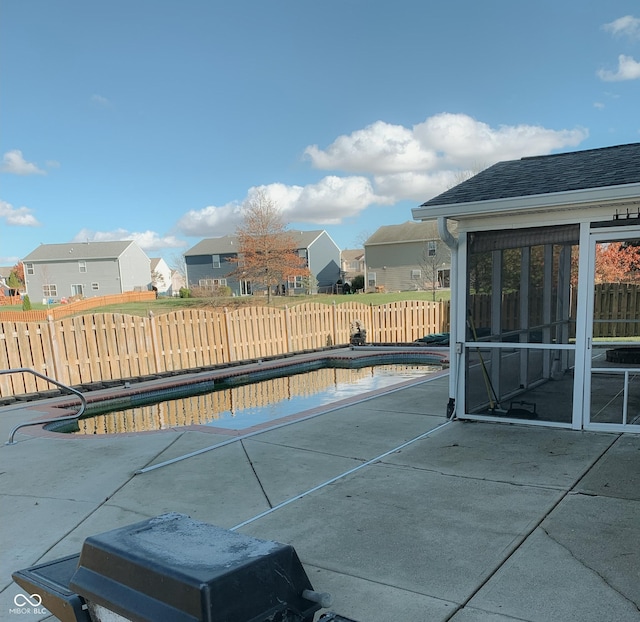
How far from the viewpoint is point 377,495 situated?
4.19 meters

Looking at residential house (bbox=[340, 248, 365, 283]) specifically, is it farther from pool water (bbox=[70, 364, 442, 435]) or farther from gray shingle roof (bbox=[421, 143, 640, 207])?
gray shingle roof (bbox=[421, 143, 640, 207])

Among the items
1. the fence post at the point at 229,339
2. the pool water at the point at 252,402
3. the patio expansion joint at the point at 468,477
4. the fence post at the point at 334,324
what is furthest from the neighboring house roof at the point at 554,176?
the fence post at the point at 334,324

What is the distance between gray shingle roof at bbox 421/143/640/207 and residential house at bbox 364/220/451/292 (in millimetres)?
33067

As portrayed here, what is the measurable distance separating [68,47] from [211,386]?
26.3 feet

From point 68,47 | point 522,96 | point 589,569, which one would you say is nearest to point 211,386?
point 68,47

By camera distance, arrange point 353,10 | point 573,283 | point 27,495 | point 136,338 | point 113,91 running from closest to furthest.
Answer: point 27,495 → point 573,283 → point 136,338 → point 353,10 → point 113,91

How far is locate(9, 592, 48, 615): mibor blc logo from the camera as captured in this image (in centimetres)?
285

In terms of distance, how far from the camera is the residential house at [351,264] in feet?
185

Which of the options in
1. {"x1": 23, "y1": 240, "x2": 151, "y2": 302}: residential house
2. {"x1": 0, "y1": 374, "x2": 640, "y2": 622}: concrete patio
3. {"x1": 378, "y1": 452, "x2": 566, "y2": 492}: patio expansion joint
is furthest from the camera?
{"x1": 23, "y1": 240, "x2": 151, "y2": 302}: residential house

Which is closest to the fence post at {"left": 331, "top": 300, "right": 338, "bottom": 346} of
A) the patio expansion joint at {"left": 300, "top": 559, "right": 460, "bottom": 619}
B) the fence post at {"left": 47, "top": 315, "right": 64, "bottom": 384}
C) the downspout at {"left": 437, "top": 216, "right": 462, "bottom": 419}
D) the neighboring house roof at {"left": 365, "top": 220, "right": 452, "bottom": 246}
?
the fence post at {"left": 47, "top": 315, "right": 64, "bottom": 384}

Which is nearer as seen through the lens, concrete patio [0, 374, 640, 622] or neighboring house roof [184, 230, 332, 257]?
concrete patio [0, 374, 640, 622]

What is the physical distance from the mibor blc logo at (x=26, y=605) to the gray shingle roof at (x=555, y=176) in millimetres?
5390

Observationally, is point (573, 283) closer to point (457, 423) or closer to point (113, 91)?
point (457, 423)

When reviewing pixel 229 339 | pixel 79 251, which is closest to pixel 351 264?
pixel 79 251
